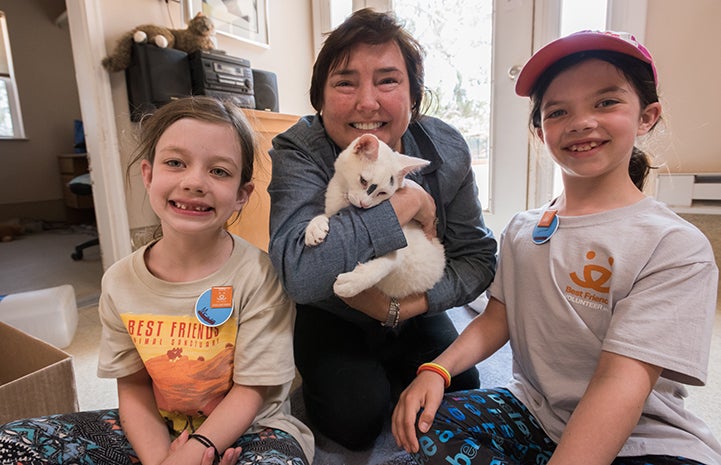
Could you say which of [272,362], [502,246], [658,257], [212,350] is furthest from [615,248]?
[212,350]

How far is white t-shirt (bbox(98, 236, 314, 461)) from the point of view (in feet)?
2.48

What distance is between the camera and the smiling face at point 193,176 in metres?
0.75

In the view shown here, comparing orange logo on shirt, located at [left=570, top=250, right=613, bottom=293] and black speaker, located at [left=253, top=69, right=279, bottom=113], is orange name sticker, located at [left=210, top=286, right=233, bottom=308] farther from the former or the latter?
black speaker, located at [left=253, top=69, right=279, bottom=113]

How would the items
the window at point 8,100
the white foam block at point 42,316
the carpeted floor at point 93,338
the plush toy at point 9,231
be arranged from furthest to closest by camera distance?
the window at point 8,100 < the plush toy at point 9,231 < the white foam block at point 42,316 < the carpeted floor at point 93,338

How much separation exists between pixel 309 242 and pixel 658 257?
1.98 feet

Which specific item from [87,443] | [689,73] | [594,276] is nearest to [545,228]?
[594,276]

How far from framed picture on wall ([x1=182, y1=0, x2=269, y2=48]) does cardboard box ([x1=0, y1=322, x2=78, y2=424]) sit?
1.86m

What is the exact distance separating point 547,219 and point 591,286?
165 mm

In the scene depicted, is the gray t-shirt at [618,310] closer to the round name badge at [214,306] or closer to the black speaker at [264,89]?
the round name badge at [214,306]

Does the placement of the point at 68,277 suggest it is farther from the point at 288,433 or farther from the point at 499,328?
the point at 499,328

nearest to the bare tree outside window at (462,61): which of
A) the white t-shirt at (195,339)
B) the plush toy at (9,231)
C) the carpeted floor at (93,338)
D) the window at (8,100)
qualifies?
the carpeted floor at (93,338)

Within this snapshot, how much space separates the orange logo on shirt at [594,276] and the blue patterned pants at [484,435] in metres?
0.30

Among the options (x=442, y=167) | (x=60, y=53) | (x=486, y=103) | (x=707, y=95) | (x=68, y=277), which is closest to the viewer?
(x=442, y=167)

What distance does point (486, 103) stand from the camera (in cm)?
236
